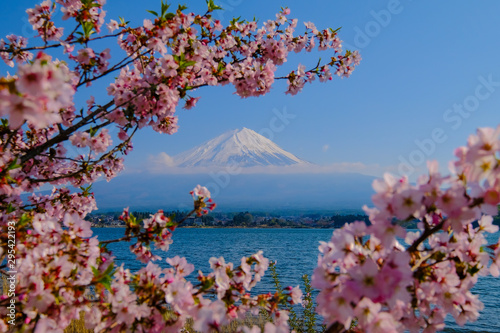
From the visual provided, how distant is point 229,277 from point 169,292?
15.8 inches

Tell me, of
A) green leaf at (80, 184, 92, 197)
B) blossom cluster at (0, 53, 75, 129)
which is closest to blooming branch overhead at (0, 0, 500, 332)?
blossom cluster at (0, 53, 75, 129)

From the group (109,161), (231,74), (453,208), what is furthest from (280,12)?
(453,208)

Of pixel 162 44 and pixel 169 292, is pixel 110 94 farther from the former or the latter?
pixel 169 292

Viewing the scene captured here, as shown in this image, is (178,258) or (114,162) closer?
(178,258)

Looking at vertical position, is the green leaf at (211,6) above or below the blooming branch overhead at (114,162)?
above

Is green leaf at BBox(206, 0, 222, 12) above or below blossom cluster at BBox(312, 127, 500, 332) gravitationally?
above

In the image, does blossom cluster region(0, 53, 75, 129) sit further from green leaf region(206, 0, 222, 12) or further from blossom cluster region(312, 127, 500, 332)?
green leaf region(206, 0, 222, 12)

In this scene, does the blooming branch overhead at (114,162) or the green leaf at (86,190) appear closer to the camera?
the blooming branch overhead at (114,162)

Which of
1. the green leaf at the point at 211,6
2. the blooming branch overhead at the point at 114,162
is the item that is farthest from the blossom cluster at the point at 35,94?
the green leaf at the point at 211,6

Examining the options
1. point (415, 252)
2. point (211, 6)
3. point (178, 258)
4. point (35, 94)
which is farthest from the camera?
point (211, 6)

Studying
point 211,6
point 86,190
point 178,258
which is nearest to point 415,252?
point 178,258

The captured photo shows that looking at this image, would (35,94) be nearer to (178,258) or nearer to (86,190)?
(178,258)

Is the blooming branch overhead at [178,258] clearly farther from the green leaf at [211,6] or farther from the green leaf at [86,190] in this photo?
the green leaf at [86,190]

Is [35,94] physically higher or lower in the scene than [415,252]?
higher
